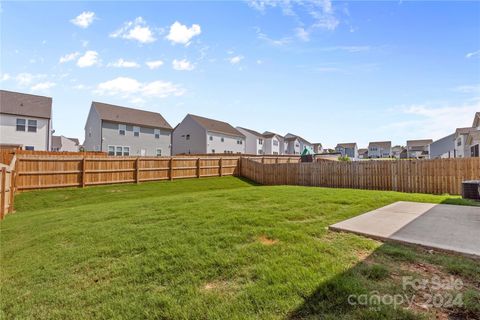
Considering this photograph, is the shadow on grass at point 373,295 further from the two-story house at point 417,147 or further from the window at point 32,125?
the two-story house at point 417,147

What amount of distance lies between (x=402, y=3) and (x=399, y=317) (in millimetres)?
10172

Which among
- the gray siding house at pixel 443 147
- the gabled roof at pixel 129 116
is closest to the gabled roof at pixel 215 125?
the gabled roof at pixel 129 116

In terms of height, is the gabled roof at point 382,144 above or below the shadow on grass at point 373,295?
above

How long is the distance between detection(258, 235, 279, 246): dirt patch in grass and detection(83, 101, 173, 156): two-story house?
88.4ft

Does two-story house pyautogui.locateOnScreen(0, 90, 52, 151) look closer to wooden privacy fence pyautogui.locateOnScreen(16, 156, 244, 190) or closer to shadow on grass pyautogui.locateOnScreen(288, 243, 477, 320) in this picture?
wooden privacy fence pyautogui.locateOnScreen(16, 156, 244, 190)

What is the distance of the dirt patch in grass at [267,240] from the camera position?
3.66 m

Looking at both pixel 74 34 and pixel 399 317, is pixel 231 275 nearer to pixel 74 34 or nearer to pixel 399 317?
pixel 399 317

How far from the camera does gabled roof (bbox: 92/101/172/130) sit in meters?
27.3

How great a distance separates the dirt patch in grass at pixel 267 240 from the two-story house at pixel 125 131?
26937 millimetres

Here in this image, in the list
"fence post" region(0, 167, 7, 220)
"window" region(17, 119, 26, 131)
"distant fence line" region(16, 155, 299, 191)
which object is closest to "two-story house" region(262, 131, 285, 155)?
"distant fence line" region(16, 155, 299, 191)

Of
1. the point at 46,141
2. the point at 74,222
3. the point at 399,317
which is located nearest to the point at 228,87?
the point at 74,222

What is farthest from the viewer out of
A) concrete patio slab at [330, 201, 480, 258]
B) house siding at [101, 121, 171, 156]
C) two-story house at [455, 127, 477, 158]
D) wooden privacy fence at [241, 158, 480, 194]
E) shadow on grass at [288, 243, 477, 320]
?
house siding at [101, 121, 171, 156]

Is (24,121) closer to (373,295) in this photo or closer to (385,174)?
(385,174)

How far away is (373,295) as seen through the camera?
2.24 meters
